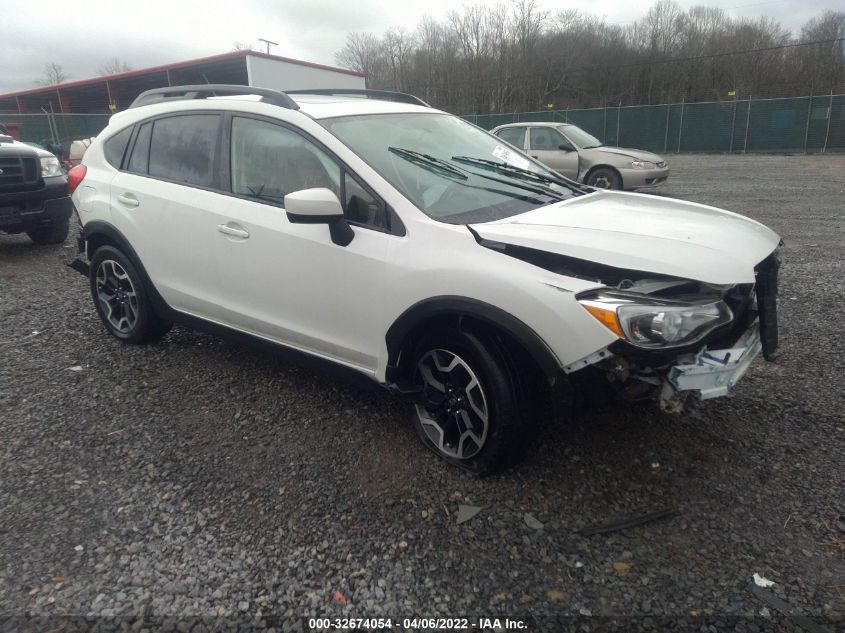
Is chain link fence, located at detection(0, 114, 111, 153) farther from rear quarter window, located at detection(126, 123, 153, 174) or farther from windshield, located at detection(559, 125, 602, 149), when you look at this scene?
rear quarter window, located at detection(126, 123, 153, 174)

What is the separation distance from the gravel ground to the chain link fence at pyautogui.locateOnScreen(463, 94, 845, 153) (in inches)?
993

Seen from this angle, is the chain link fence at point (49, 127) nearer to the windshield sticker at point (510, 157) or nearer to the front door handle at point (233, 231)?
the front door handle at point (233, 231)

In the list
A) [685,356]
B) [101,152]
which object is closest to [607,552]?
[685,356]

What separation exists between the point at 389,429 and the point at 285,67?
15.2 m

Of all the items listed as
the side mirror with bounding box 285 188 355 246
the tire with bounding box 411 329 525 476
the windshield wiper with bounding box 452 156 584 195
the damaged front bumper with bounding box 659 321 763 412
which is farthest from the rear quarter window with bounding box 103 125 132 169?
the damaged front bumper with bounding box 659 321 763 412

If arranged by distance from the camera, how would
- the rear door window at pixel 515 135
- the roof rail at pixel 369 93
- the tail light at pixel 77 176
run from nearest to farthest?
the roof rail at pixel 369 93, the tail light at pixel 77 176, the rear door window at pixel 515 135

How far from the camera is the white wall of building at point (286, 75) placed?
15.6 metres

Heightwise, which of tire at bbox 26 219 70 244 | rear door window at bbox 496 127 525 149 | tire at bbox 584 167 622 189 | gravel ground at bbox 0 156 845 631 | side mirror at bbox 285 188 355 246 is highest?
rear door window at bbox 496 127 525 149

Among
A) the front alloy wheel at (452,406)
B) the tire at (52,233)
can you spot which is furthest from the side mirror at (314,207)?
the tire at (52,233)

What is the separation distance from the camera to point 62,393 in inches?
155

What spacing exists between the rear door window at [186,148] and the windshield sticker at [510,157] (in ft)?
5.83

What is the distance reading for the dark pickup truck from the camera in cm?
736

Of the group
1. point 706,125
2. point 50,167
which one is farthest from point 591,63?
point 50,167

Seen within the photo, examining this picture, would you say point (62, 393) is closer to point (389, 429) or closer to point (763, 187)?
point (389, 429)
